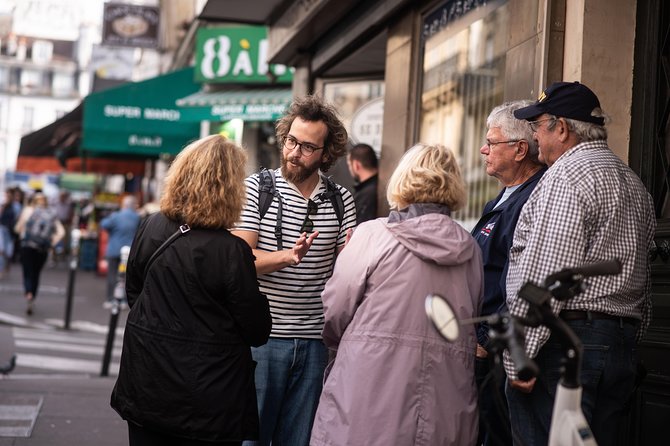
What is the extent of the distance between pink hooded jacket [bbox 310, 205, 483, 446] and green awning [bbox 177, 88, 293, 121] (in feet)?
37.5

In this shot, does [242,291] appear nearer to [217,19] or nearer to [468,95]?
[468,95]

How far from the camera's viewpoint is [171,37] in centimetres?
3130

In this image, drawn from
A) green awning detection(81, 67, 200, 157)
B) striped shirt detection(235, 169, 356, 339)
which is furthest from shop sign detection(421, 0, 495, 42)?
green awning detection(81, 67, 200, 157)

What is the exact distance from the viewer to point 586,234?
13.4 ft

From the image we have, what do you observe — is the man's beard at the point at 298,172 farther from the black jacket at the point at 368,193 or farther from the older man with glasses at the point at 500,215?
the black jacket at the point at 368,193

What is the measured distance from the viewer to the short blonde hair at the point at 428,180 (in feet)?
14.4

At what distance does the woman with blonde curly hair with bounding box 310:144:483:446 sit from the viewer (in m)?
4.17

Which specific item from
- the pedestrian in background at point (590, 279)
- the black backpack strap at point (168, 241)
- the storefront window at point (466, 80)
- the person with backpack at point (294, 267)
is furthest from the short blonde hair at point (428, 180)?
the storefront window at point (466, 80)

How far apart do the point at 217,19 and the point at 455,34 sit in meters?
5.35

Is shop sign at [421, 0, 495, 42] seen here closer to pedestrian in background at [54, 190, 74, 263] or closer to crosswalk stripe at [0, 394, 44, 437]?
crosswalk stripe at [0, 394, 44, 437]

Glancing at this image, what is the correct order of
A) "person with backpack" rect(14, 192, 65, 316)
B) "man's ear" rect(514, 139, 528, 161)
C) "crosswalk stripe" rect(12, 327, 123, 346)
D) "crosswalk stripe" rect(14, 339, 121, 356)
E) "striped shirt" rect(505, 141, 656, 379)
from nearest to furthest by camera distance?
"striped shirt" rect(505, 141, 656, 379), "man's ear" rect(514, 139, 528, 161), "crosswalk stripe" rect(14, 339, 121, 356), "crosswalk stripe" rect(12, 327, 123, 346), "person with backpack" rect(14, 192, 65, 316)

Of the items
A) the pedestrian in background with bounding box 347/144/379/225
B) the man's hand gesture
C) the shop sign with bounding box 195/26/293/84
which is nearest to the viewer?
the man's hand gesture

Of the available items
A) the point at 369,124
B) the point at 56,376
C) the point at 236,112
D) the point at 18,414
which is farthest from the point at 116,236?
the point at 18,414

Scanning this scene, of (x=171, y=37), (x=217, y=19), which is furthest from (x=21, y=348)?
(x=171, y=37)
